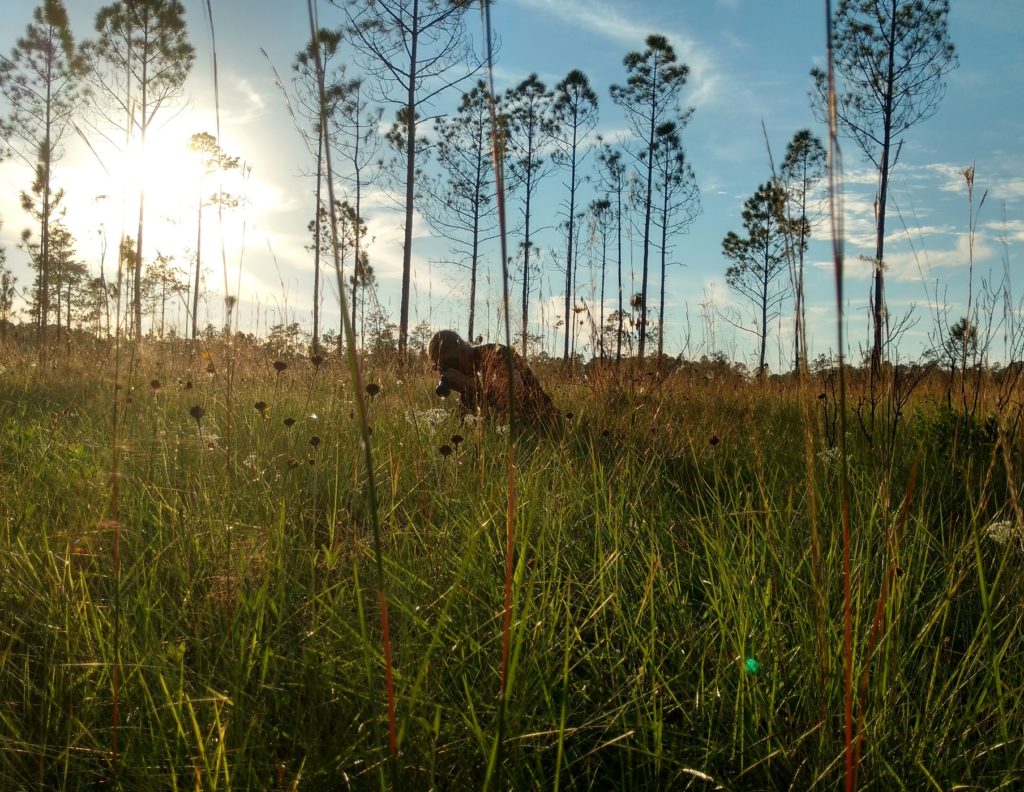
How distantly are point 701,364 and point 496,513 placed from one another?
20.0 ft

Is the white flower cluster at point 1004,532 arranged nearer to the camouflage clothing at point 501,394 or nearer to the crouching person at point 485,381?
the crouching person at point 485,381

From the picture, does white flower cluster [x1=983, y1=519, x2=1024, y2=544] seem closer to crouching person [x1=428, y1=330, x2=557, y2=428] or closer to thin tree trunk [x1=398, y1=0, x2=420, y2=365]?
crouching person [x1=428, y1=330, x2=557, y2=428]

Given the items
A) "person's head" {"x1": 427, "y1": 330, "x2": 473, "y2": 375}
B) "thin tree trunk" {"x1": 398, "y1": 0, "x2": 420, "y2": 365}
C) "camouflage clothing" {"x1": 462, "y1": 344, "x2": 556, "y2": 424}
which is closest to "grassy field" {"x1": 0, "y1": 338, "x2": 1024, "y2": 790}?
"camouflage clothing" {"x1": 462, "y1": 344, "x2": 556, "y2": 424}

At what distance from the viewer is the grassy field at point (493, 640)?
1162mm

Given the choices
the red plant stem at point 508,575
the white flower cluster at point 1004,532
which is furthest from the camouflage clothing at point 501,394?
the red plant stem at point 508,575

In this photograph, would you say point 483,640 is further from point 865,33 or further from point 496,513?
point 865,33

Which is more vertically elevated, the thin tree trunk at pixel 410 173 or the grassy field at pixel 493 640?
the thin tree trunk at pixel 410 173

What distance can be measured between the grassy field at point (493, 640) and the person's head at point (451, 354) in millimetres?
2374

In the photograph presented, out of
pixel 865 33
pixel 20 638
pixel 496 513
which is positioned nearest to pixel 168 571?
pixel 20 638

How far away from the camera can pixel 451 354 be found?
16.9 feet

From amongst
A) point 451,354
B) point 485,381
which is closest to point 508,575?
point 485,381

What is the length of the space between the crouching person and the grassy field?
1.49 meters

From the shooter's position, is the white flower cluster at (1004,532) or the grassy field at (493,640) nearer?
the grassy field at (493,640)

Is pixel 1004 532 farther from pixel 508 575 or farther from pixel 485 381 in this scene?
pixel 485 381
